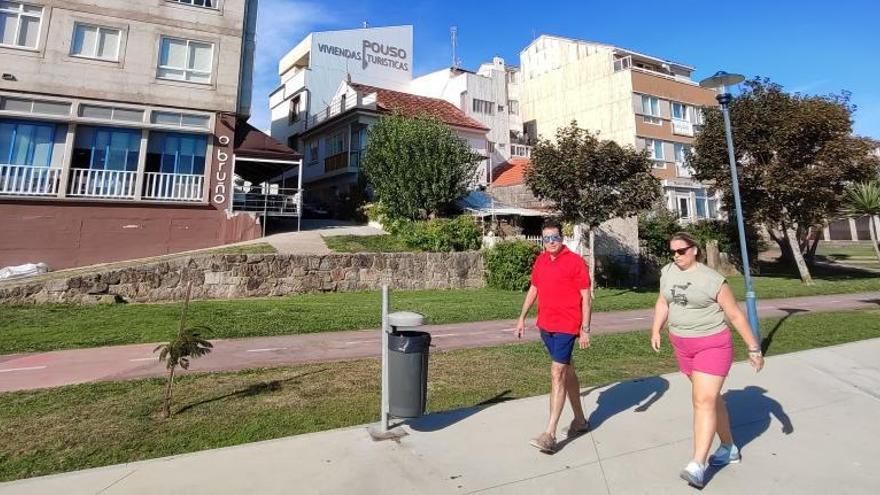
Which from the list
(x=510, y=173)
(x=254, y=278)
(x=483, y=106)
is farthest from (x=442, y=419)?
(x=483, y=106)

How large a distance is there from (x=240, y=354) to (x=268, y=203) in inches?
587

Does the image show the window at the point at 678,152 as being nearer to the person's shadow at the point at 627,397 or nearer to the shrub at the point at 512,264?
the shrub at the point at 512,264

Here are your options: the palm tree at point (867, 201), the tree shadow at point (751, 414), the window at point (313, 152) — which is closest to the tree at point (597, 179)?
the palm tree at point (867, 201)

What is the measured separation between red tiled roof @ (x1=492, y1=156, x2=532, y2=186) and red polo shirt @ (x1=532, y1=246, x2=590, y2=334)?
23284 millimetres

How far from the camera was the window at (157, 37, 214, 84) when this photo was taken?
18016mm

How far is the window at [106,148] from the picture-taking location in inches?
671

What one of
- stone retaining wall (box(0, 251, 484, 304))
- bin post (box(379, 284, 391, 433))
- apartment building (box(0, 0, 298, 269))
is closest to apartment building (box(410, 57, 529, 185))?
stone retaining wall (box(0, 251, 484, 304))

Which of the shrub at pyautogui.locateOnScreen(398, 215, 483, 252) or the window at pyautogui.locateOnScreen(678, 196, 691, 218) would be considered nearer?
the shrub at pyautogui.locateOnScreen(398, 215, 483, 252)

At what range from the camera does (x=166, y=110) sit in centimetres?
1788

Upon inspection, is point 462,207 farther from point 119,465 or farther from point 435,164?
point 119,465

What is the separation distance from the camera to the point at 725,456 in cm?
376

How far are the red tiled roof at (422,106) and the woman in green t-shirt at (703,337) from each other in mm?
25489

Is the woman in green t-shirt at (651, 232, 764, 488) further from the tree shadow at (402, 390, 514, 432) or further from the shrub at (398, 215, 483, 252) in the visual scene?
the shrub at (398, 215, 483, 252)

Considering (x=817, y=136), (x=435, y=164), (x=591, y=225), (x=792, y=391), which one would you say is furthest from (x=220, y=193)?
(x=817, y=136)
